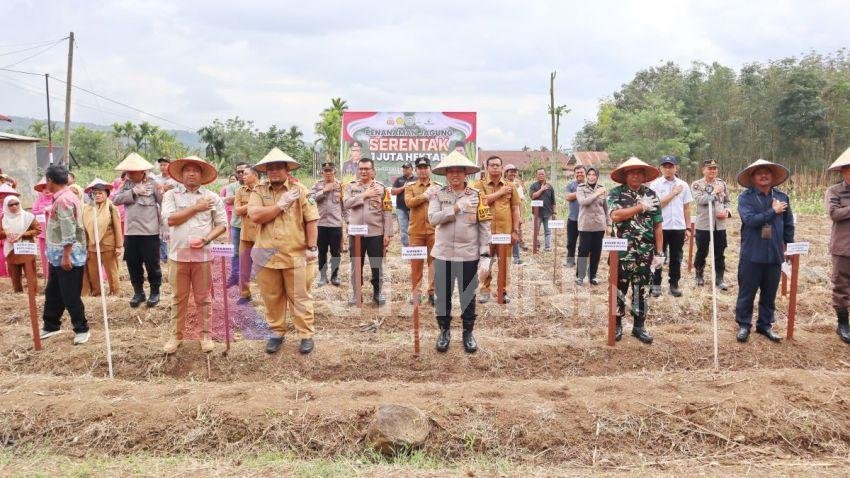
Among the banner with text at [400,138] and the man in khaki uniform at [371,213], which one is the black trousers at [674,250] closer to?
the man in khaki uniform at [371,213]

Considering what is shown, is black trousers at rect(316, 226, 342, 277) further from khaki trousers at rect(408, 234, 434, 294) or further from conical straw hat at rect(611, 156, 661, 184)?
conical straw hat at rect(611, 156, 661, 184)

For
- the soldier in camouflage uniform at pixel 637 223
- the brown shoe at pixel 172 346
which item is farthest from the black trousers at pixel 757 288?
the brown shoe at pixel 172 346

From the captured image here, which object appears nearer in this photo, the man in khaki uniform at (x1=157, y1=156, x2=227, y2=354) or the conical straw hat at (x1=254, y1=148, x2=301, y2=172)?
the conical straw hat at (x1=254, y1=148, x2=301, y2=172)

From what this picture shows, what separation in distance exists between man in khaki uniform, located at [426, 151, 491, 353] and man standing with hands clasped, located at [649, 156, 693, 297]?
3192 mm

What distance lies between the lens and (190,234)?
5.48 meters

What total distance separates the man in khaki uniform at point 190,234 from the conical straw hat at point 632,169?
3862 mm

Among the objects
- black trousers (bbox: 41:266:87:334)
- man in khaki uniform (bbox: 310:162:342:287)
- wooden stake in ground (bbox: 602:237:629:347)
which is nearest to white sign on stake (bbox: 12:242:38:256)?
black trousers (bbox: 41:266:87:334)

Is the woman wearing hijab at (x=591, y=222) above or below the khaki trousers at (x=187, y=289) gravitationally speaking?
above

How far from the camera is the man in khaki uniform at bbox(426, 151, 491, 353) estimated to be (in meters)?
5.55

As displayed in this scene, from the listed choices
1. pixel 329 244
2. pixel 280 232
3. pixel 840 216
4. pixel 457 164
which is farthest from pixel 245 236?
pixel 840 216

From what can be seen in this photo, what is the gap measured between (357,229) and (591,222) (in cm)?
334

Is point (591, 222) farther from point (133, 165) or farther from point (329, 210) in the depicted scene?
point (133, 165)

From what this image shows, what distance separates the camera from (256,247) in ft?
17.9

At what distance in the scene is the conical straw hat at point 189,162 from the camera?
5.43 meters
